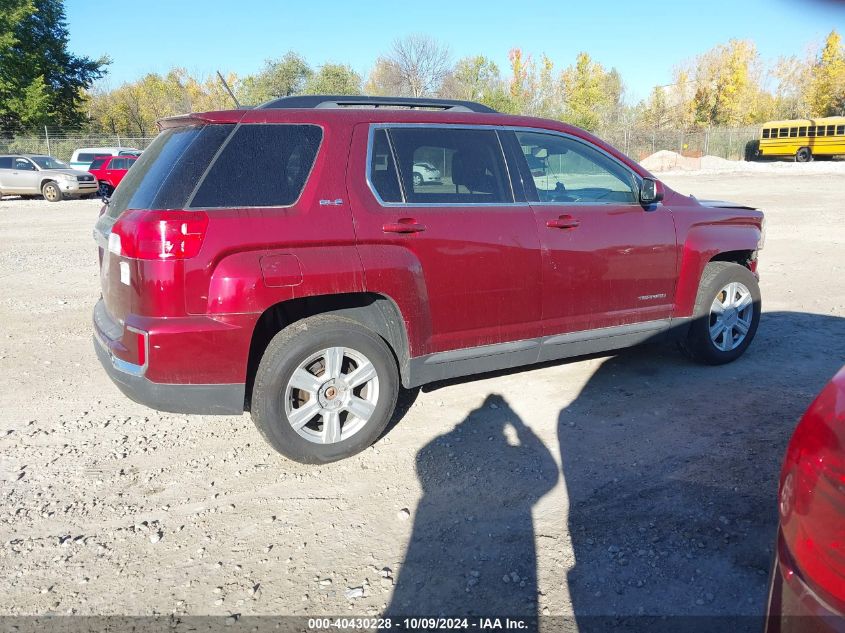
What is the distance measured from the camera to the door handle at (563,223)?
14.5ft

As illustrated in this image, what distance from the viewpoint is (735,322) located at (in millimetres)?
5453

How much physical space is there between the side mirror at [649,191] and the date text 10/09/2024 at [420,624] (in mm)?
3189

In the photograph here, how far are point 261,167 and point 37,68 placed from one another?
149ft

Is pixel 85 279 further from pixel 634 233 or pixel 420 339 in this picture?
pixel 634 233

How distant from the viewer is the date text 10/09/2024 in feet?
8.59

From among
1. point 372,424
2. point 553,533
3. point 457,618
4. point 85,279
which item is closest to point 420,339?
point 372,424

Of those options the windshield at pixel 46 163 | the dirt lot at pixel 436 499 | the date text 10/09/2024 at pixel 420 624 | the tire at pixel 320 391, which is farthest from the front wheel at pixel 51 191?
the date text 10/09/2024 at pixel 420 624

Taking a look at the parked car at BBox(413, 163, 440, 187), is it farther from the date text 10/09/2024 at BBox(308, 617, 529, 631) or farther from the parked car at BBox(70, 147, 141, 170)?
the parked car at BBox(70, 147, 141, 170)

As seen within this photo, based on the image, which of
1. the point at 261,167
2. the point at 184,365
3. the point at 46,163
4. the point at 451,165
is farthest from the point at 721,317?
the point at 46,163

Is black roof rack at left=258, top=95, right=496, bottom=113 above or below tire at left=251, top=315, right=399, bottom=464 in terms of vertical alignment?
above

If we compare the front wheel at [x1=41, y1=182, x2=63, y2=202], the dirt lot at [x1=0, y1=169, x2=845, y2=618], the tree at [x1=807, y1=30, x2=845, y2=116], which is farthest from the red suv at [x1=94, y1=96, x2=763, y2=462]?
the tree at [x1=807, y1=30, x2=845, y2=116]

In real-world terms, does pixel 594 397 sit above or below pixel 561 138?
below

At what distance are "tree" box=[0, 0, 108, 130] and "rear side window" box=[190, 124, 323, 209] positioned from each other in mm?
Answer: 42322

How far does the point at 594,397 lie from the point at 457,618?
98.9 inches
